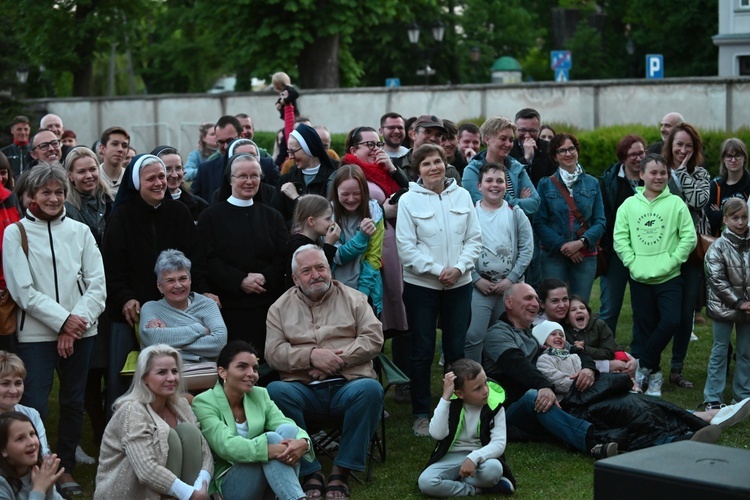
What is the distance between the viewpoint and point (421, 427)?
805 cm

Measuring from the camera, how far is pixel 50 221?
6.77m

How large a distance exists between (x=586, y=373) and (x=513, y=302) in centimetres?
70

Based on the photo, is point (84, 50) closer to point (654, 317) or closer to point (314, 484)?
point (654, 317)

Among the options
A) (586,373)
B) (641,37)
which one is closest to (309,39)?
(641,37)

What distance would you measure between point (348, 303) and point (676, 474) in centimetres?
347

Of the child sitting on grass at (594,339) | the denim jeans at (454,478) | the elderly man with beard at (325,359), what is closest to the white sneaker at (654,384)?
the child sitting on grass at (594,339)

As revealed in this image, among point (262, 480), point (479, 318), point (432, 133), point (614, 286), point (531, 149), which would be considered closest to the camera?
point (262, 480)

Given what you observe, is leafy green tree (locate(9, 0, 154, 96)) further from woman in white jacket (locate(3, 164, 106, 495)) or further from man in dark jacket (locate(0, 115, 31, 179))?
woman in white jacket (locate(3, 164, 106, 495))

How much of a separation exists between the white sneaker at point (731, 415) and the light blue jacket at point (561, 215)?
2.06 metres

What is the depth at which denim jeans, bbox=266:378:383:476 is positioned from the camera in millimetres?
6797

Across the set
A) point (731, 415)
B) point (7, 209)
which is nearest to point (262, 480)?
point (7, 209)

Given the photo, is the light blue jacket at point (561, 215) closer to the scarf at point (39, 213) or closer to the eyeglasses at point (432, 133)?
the eyeglasses at point (432, 133)

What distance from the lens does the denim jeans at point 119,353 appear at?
23.8 ft

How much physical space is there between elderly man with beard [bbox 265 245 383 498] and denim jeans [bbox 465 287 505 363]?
5.03ft
